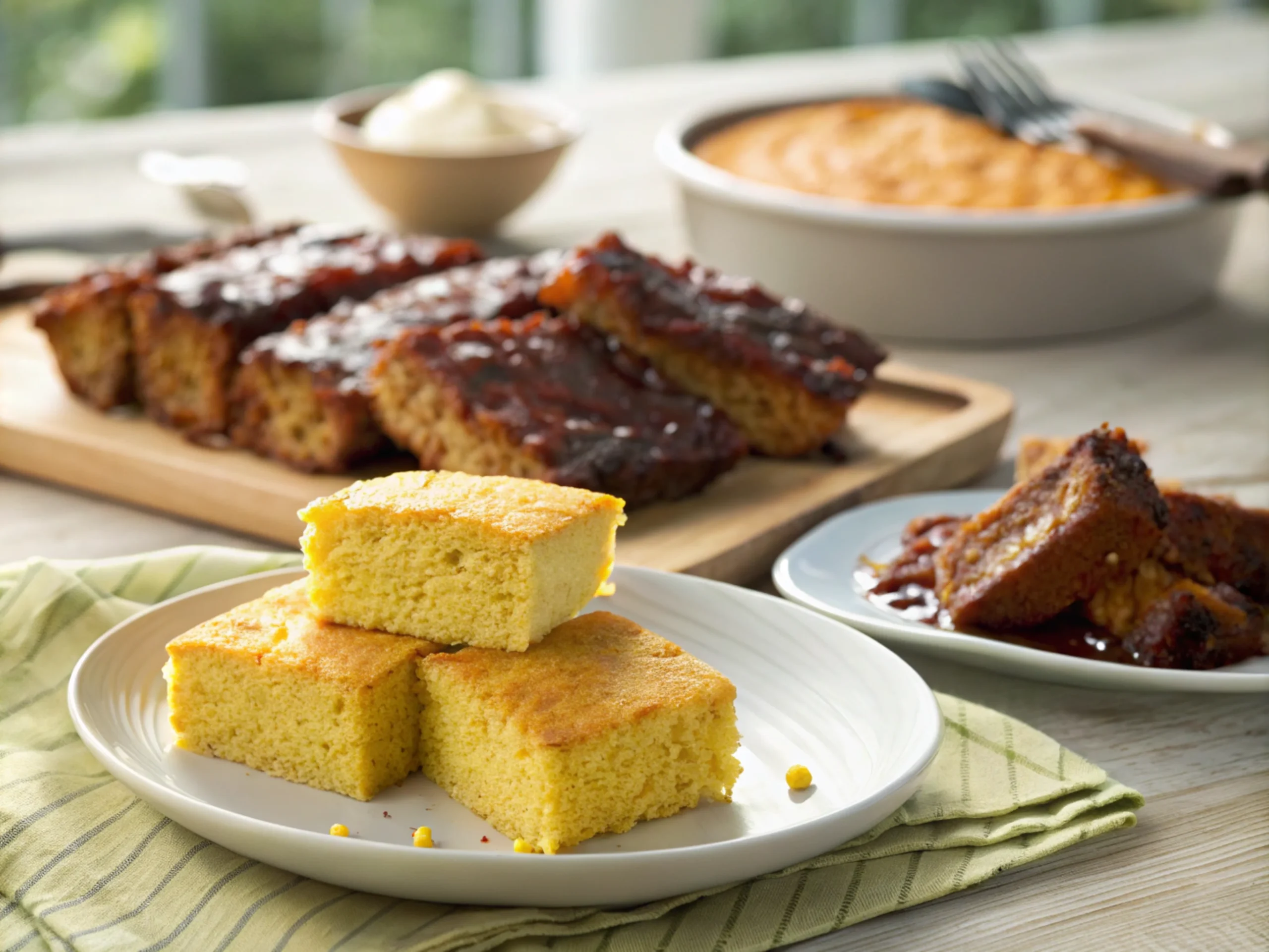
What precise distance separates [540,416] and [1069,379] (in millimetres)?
1612

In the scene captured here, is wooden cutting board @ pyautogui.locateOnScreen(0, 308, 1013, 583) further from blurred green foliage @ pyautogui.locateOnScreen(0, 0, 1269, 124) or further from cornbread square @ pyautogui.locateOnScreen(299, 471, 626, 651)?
blurred green foliage @ pyautogui.locateOnScreen(0, 0, 1269, 124)

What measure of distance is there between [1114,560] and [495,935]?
110 cm

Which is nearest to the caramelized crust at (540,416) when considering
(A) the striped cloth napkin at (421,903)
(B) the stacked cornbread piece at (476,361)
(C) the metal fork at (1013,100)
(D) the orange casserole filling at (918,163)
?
(B) the stacked cornbread piece at (476,361)

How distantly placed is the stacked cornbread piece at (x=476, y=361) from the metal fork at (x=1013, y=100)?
4.44ft

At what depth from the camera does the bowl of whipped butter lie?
4312mm

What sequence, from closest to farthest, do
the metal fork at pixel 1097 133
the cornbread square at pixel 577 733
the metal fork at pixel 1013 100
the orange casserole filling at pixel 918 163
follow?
the cornbread square at pixel 577 733 < the metal fork at pixel 1097 133 < the orange casserole filling at pixel 918 163 < the metal fork at pixel 1013 100

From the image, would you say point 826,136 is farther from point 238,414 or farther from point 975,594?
point 975,594

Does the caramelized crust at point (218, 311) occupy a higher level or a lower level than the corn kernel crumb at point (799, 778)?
higher

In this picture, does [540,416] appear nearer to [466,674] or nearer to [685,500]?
[685,500]

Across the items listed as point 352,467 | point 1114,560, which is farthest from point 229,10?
point 1114,560

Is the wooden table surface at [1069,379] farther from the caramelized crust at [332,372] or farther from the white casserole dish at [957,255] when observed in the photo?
the caramelized crust at [332,372]

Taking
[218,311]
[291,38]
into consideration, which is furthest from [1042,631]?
[291,38]

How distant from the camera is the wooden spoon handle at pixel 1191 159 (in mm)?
3705

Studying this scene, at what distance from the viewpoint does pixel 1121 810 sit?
1930 millimetres
